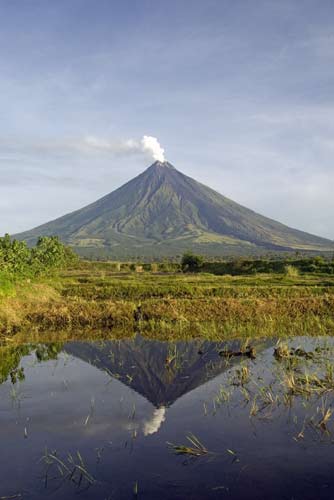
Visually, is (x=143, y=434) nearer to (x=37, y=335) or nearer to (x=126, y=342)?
(x=126, y=342)

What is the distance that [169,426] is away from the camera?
10359 millimetres

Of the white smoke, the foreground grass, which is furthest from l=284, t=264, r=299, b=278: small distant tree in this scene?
the white smoke

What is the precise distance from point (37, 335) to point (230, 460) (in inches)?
568

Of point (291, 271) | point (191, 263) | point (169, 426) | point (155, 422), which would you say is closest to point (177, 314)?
point (155, 422)

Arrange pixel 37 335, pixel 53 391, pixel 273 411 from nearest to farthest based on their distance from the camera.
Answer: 1. pixel 273 411
2. pixel 53 391
3. pixel 37 335

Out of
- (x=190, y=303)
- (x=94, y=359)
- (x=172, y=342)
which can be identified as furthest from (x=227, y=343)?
(x=190, y=303)

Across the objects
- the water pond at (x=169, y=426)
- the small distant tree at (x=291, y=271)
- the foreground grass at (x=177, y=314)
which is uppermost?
the small distant tree at (x=291, y=271)

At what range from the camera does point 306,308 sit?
26344 millimetres

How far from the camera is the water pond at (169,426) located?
789 cm

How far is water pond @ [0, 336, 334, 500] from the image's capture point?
7.89m

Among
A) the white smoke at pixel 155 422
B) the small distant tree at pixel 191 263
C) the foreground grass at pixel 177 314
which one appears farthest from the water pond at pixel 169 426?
the small distant tree at pixel 191 263

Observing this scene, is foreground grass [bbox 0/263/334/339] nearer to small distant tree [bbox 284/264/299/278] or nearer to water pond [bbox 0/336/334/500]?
water pond [bbox 0/336/334/500]

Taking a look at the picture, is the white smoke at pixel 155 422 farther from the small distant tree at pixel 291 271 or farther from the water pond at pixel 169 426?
the small distant tree at pixel 291 271

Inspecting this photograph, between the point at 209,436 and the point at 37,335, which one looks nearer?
the point at 209,436
